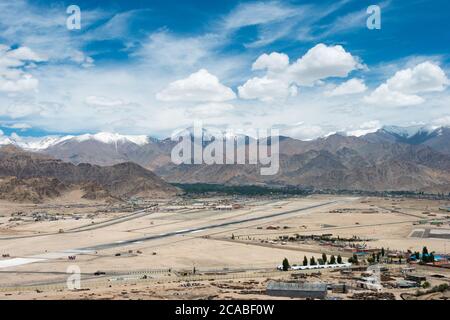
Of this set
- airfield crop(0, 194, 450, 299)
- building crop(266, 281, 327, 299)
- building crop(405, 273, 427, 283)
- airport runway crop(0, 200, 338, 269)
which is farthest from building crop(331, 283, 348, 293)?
airport runway crop(0, 200, 338, 269)

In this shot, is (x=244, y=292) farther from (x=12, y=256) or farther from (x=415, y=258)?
(x=12, y=256)

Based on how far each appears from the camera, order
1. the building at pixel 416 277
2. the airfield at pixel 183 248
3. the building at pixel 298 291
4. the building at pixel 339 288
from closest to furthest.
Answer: the building at pixel 298 291 < the building at pixel 339 288 < the airfield at pixel 183 248 < the building at pixel 416 277

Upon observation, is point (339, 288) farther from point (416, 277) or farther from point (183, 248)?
point (183, 248)

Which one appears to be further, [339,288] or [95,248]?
[95,248]

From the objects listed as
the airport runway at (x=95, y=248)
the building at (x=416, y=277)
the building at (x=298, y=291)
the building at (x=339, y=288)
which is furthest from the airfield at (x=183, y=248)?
the building at (x=339, y=288)

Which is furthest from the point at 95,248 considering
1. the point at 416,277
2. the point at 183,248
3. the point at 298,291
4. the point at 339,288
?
the point at 416,277

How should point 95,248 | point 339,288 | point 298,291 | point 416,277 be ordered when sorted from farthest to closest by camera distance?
point 95,248 → point 416,277 → point 339,288 → point 298,291

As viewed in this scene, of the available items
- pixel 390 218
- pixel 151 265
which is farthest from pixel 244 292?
pixel 390 218

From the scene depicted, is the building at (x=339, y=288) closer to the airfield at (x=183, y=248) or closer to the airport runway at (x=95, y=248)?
the airfield at (x=183, y=248)

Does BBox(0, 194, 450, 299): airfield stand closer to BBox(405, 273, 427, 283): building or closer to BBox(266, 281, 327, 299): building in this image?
BBox(405, 273, 427, 283): building
